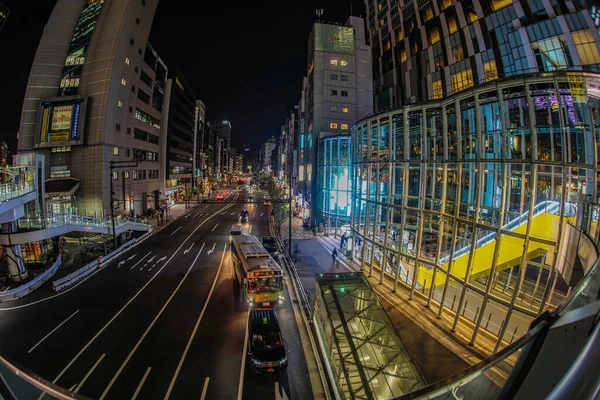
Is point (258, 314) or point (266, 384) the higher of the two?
point (258, 314)

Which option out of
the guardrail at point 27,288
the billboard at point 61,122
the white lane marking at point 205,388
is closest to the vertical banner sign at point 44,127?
the billboard at point 61,122

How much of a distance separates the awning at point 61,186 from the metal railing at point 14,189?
14.3m

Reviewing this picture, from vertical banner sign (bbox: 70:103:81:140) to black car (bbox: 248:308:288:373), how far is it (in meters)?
39.6

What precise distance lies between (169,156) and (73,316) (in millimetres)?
53204

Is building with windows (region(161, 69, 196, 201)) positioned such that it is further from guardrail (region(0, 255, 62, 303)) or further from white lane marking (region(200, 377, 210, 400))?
white lane marking (region(200, 377, 210, 400))

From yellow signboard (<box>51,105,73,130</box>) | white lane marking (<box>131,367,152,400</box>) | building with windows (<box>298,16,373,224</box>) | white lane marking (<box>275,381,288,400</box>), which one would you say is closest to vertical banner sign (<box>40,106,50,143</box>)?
yellow signboard (<box>51,105,73,130</box>)

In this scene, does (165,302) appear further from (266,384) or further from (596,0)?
(596,0)

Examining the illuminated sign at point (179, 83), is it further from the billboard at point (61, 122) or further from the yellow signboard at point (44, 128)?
the yellow signboard at point (44, 128)

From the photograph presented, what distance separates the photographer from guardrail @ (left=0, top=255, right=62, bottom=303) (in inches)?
742

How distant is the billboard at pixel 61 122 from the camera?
39000mm

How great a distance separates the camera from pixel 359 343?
39.2 feet

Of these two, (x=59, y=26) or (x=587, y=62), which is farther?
(x=59, y=26)

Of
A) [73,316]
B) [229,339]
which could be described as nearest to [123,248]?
[73,316]

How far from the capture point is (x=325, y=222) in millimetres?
41344
